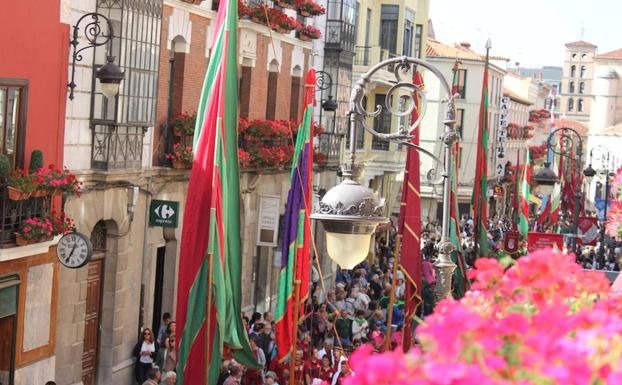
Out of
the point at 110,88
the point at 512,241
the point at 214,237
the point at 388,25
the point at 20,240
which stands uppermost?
the point at 388,25

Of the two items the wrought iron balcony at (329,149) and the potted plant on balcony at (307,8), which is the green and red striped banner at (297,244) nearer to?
the potted plant on balcony at (307,8)

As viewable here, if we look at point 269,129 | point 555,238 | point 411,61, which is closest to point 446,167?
point 411,61

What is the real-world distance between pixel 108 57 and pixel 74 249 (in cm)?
273

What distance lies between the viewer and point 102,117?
2028 cm

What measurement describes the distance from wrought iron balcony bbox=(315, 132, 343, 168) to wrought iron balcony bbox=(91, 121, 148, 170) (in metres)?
13.5

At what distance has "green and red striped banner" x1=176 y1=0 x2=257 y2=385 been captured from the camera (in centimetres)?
1284

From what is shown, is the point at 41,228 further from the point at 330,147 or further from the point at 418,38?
the point at 418,38

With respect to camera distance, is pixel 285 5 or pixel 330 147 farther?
pixel 330 147

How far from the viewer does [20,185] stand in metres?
16.8

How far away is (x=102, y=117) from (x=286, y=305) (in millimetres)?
4239

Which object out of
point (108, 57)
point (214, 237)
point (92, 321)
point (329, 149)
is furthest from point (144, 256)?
point (329, 149)

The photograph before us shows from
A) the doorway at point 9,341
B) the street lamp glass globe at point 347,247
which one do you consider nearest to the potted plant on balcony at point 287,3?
the doorway at point 9,341

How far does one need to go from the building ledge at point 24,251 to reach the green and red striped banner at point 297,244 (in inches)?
126

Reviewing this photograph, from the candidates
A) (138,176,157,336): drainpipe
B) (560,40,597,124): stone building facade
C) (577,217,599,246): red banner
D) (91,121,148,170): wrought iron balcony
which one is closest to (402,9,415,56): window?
(577,217,599,246): red banner
